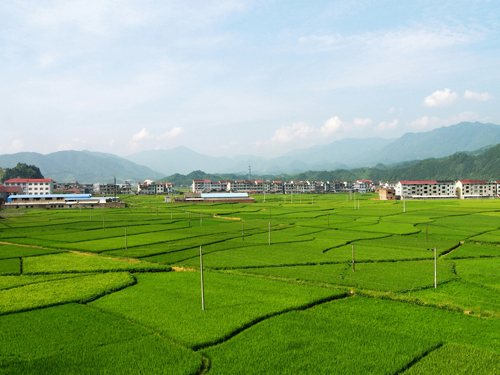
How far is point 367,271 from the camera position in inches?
753

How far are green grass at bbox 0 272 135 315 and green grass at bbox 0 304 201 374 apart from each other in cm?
126

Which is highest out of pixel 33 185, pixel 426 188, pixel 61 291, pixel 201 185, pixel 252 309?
pixel 33 185

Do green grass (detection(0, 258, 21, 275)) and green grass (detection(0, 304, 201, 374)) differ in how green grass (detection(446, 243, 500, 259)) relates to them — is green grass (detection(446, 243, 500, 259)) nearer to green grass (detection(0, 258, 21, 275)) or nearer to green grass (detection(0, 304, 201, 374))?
green grass (detection(0, 304, 201, 374))

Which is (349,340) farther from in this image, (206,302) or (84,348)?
(84,348)

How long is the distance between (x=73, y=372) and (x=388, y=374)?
7899mm

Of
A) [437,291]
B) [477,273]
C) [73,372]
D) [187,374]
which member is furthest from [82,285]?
[477,273]

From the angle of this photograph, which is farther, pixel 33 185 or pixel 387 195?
pixel 33 185

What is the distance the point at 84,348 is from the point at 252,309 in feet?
18.7

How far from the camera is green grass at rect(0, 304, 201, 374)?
30.7 ft

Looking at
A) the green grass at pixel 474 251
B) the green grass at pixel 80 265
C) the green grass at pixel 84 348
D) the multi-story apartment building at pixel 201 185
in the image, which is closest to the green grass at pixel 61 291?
the green grass at pixel 84 348

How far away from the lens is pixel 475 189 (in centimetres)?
9950

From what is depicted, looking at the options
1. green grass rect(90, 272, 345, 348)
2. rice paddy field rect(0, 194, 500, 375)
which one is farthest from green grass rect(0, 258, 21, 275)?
green grass rect(90, 272, 345, 348)

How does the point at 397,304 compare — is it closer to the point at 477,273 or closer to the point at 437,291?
the point at 437,291

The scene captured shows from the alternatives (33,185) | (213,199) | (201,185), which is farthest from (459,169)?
(33,185)
